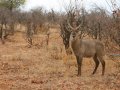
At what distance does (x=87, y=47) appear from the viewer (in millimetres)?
13250

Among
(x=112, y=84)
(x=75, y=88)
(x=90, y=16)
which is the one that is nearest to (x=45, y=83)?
(x=75, y=88)

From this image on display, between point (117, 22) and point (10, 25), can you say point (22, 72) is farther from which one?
point (10, 25)

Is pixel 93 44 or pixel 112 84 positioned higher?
pixel 93 44

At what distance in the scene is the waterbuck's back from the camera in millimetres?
13211

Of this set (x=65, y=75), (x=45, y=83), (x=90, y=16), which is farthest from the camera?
(x=90, y=16)

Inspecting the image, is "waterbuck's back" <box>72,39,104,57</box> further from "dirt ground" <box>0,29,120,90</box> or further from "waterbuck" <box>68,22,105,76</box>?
"dirt ground" <box>0,29,120,90</box>

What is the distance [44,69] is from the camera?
47.3ft

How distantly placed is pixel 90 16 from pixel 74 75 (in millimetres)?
16483

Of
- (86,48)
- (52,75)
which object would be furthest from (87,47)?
(52,75)

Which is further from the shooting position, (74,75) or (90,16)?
(90,16)

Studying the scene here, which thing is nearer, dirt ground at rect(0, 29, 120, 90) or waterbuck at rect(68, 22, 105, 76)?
dirt ground at rect(0, 29, 120, 90)

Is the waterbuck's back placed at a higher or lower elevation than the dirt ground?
higher

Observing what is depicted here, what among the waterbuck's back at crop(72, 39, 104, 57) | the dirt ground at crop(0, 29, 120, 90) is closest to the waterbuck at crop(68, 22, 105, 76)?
the waterbuck's back at crop(72, 39, 104, 57)

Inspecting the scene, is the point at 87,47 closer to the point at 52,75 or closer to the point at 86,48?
the point at 86,48
